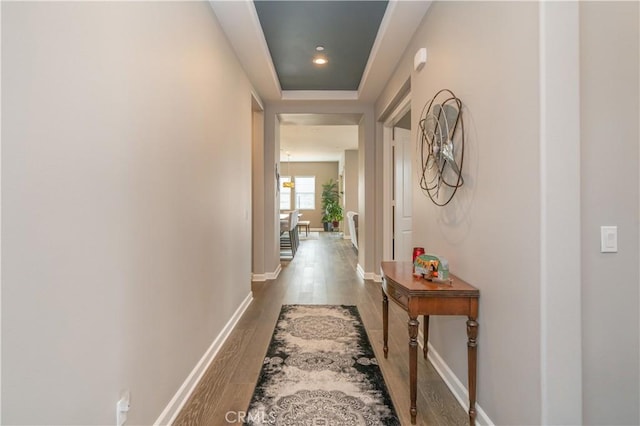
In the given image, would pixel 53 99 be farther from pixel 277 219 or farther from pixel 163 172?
pixel 277 219

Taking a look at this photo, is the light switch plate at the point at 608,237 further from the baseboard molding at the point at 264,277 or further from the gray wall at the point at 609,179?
the baseboard molding at the point at 264,277

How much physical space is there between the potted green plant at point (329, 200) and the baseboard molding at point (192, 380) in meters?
9.10

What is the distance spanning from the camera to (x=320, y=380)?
206 cm

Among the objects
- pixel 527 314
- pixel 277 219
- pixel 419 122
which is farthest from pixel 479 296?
pixel 277 219

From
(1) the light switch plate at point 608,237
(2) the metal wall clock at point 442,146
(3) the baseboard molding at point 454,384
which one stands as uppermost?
(2) the metal wall clock at point 442,146

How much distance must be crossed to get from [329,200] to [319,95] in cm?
762

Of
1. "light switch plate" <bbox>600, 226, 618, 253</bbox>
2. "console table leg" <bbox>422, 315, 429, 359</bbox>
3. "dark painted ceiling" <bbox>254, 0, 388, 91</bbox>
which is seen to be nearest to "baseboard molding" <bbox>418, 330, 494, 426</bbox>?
"console table leg" <bbox>422, 315, 429, 359</bbox>

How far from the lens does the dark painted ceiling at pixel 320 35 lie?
2559mm

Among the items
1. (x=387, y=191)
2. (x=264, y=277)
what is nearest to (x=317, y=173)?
(x=387, y=191)

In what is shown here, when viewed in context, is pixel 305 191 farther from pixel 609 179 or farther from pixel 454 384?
pixel 609 179

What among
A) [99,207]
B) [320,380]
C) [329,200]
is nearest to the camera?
[99,207]

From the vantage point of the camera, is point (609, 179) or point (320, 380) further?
point (320, 380)

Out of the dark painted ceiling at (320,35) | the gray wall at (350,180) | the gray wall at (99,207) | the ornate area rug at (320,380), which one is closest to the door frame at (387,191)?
the dark painted ceiling at (320,35)

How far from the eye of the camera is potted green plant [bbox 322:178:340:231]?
39.3ft
